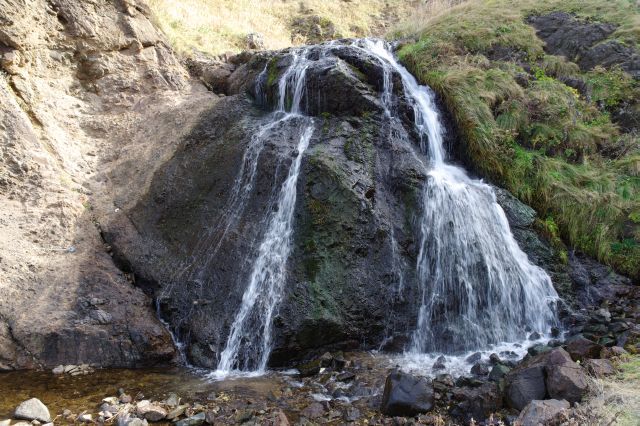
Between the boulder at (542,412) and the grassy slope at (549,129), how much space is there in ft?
14.6

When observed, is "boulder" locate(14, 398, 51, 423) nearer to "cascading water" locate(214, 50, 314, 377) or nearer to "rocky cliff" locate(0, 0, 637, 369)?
"rocky cliff" locate(0, 0, 637, 369)

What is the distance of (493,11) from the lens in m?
13.0

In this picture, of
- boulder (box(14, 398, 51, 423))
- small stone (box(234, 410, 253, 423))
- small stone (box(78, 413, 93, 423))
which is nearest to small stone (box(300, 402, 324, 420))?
small stone (box(234, 410, 253, 423))

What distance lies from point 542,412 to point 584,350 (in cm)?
203

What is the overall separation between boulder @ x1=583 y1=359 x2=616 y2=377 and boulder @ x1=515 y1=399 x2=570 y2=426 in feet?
2.99

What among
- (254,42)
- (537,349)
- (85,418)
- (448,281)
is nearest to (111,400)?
(85,418)

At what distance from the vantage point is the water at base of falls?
251 inches

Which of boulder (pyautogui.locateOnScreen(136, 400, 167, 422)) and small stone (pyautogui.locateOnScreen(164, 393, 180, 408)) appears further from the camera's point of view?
small stone (pyautogui.locateOnScreen(164, 393, 180, 408))

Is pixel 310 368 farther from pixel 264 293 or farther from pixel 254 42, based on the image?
pixel 254 42

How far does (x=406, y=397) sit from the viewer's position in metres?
4.77

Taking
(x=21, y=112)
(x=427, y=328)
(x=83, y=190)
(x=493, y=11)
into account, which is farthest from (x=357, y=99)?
(x=493, y=11)

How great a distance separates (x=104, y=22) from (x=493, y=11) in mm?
10569

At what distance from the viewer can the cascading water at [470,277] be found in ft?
21.9

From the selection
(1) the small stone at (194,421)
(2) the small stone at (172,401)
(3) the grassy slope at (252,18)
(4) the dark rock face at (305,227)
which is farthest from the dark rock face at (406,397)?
(3) the grassy slope at (252,18)
